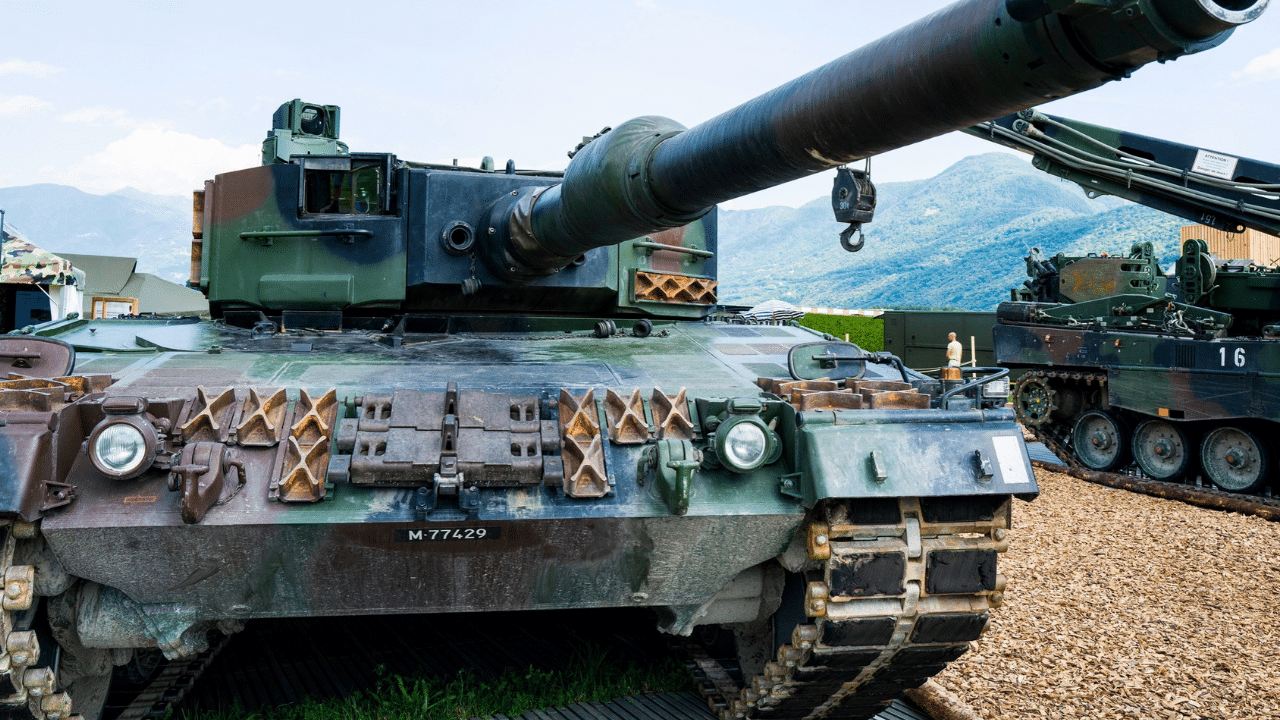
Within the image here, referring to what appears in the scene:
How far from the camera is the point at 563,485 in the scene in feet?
13.9

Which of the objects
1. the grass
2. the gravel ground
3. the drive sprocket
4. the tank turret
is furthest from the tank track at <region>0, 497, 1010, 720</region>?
the drive sprocket

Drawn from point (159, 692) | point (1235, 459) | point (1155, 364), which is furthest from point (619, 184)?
point (1235, 459)

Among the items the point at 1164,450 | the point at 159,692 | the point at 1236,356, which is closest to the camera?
the point at 159,692

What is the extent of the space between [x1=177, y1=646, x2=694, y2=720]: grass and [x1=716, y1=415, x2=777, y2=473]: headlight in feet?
6.59

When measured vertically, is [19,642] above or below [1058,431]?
below

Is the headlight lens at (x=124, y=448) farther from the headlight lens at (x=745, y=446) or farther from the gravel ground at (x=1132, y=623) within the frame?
the gravel ground at (x=1132, y=623)

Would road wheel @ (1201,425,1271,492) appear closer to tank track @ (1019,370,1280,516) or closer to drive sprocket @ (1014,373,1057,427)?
tank track @ (1019,370,1280,516)

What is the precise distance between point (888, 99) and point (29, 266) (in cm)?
1695

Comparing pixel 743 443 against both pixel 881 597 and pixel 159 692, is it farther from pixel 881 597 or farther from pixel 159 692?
pixel 159 692

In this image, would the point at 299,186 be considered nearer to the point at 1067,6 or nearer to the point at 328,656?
the point at 328,656

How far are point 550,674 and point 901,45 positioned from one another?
404cm

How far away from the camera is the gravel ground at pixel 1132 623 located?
17.9ft

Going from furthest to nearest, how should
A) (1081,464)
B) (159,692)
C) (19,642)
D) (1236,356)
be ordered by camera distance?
(1081,464), (1236,356), (159,692), (19,642)

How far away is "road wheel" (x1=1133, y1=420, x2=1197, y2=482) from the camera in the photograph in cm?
1192
